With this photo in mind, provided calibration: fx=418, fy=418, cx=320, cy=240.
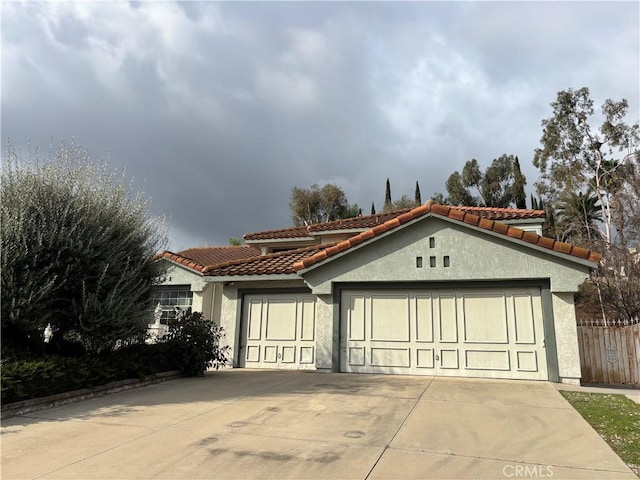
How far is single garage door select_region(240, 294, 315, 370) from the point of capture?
12.1 m

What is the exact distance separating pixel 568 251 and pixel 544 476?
708 cm

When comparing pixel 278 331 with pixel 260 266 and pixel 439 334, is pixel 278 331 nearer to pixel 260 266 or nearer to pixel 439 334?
pixel 260 266

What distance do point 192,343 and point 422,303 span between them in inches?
235

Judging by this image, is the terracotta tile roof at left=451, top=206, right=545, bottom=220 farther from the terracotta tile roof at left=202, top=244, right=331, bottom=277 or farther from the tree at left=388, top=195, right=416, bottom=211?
the tree at left=388, top=195, right=416, bottom=211

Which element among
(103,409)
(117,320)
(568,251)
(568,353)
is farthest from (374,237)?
(103,409)

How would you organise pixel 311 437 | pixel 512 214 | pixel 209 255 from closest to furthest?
pixel 311 437 → pixel 512 214 → pixel 209 255

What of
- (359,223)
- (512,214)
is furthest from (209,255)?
(512,214)

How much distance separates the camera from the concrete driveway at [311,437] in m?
4.03

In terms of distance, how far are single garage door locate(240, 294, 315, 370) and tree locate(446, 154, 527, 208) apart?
34.7 meters

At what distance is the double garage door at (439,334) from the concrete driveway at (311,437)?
6.18ft

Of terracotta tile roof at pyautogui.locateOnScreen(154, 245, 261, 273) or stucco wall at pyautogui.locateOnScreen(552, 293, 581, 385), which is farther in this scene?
terracotta tile roof at pyautogui.locateOnScreen(154, 245, 261, 273)

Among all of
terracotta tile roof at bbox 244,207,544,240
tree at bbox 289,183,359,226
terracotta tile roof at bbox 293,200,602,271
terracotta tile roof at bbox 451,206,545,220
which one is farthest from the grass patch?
tree at bbox 289,183,359,226

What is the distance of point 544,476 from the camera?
390 cm

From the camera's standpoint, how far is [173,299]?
15.6m
